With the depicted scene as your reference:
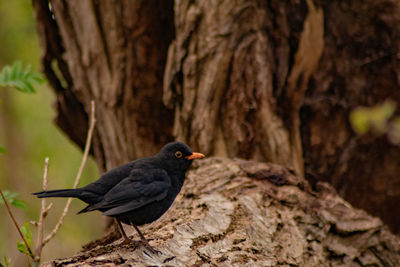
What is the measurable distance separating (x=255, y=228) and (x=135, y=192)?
903mm

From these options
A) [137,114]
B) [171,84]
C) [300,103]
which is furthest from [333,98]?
[137,114]

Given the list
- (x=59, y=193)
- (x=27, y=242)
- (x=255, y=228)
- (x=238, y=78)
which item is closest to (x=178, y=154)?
(x=255, y=228)

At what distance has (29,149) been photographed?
1339 cm

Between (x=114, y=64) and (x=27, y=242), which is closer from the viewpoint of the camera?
(x=27, y=242)

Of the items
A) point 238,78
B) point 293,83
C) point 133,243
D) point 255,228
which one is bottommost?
point 255,228

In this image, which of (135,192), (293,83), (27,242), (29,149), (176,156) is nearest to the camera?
(27,242)

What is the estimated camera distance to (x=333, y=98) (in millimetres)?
5141

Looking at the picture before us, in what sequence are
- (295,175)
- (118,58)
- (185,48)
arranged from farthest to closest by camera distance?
(118,58) < (185,48) < (295,175)

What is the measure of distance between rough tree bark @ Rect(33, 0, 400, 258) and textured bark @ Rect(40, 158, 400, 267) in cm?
73

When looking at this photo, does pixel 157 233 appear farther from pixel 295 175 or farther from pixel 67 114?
pixel 67 114

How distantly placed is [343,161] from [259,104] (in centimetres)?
145

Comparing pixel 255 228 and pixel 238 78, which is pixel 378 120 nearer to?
pixel 238 78

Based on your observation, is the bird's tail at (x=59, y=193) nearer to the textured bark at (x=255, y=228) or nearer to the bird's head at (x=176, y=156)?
the textured bark at (x=255, y=228)

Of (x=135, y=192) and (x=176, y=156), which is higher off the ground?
(x=176, y=156)
